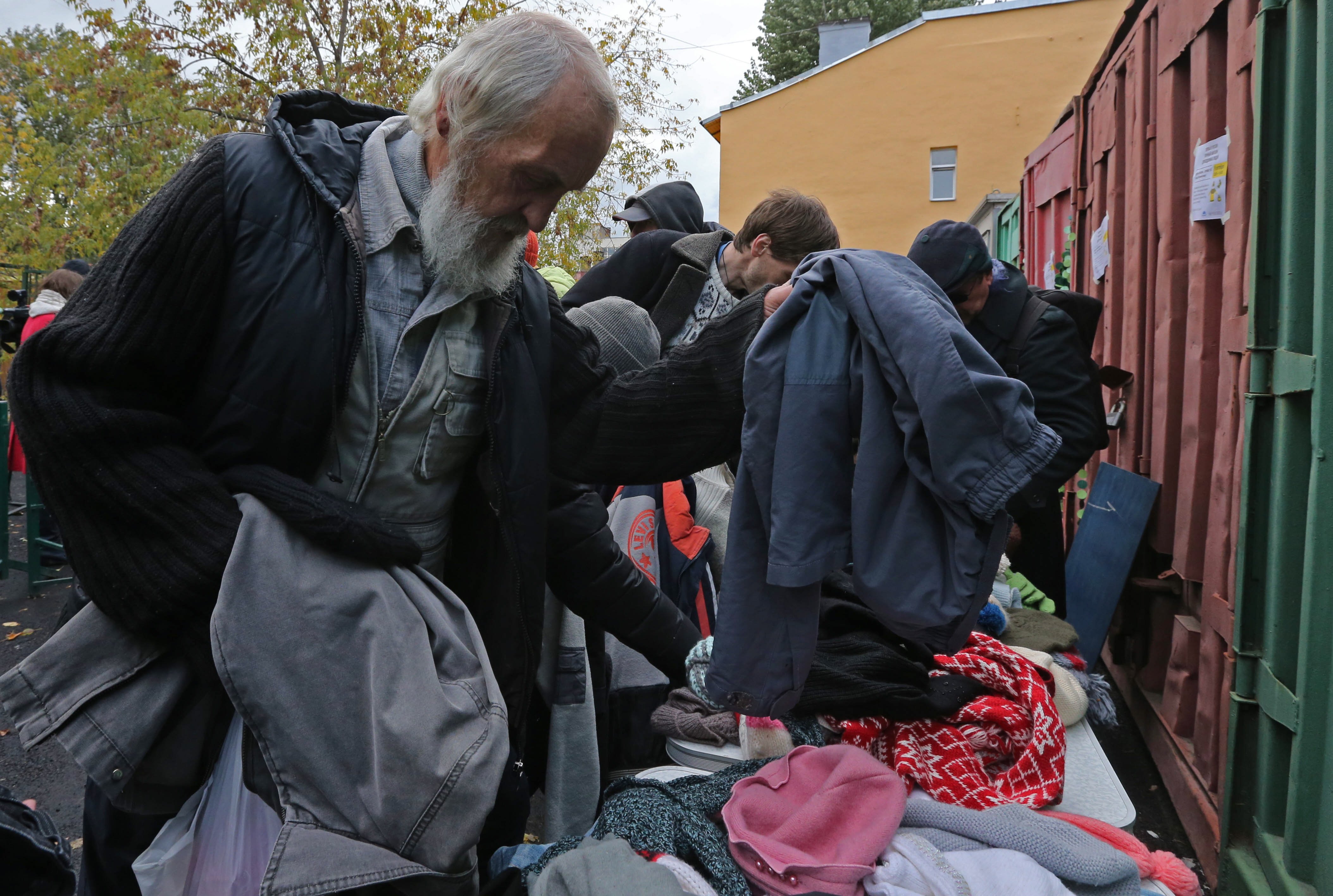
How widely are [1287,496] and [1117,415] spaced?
1978mm

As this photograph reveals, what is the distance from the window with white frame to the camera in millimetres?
17484

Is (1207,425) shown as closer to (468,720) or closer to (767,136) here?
(468,720)

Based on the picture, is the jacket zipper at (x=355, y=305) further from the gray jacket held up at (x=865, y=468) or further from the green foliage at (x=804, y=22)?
the green foliage at (x=804, y=22)

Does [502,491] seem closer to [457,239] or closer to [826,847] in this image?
[457,239]

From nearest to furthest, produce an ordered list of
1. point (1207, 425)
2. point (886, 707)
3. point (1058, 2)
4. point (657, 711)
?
point (886, 707)
point (657, 711)
point (1207, 425)
point (1058, 2)

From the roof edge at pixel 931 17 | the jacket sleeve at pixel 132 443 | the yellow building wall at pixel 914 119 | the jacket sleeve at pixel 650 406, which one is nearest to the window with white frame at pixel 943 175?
the yellow building wall at pixel 914 119

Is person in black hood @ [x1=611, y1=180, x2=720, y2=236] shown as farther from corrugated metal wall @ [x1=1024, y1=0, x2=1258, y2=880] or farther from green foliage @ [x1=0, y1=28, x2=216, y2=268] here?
green foliage @ [x1=0, y1=28, x2=216, y2=268]

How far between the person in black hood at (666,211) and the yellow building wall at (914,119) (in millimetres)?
12604

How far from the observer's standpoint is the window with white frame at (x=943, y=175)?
17.5 metres

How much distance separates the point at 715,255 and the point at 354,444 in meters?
2.25

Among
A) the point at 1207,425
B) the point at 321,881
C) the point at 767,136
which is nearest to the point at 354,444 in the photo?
the point at 321,881

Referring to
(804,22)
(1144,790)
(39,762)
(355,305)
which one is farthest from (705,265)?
(804,22)

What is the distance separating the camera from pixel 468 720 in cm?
133

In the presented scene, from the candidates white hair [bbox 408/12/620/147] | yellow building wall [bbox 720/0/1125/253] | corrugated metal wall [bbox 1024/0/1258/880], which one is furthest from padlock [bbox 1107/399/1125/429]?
yellow building wall [bbox 720/0/1125/253]
